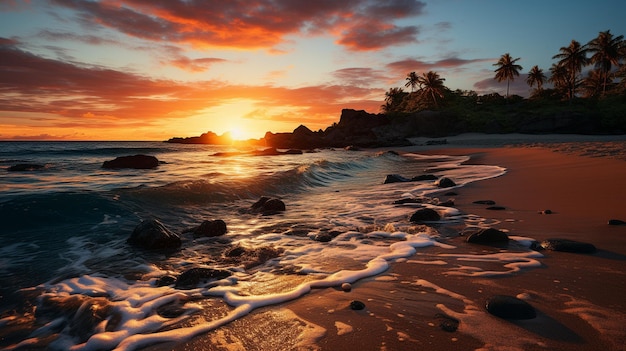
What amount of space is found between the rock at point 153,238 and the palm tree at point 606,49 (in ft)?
245

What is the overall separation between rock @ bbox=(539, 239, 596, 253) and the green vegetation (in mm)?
55953

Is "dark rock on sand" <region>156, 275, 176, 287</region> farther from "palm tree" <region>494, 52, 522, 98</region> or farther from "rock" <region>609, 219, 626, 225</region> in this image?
"palm tree" <region>494, 52, 522, 98</region>

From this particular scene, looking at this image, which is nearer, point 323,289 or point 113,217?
point 323,289

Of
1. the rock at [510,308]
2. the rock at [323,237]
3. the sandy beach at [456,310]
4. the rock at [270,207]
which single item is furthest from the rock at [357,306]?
the rock at [270,207]

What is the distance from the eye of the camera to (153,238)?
5805 millimetres

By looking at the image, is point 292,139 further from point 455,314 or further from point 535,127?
point 455,314

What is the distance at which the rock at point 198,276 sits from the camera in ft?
13.5

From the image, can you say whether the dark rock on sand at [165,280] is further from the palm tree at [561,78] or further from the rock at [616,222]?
the palm tree at [561,78]

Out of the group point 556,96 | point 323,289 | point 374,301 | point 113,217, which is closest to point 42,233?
point 113,217

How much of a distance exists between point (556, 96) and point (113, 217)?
79.7 metres

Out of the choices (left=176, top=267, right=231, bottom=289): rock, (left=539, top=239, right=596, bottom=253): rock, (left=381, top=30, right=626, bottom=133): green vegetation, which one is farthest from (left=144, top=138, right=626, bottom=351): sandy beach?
(left=381, top=30, right=626, bottom=133): green vegetation

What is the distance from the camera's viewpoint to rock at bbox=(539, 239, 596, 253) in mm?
4309

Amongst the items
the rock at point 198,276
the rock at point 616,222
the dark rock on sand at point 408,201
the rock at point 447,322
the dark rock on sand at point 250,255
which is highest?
the rock at point 616,222

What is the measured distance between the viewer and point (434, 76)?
70.9m
